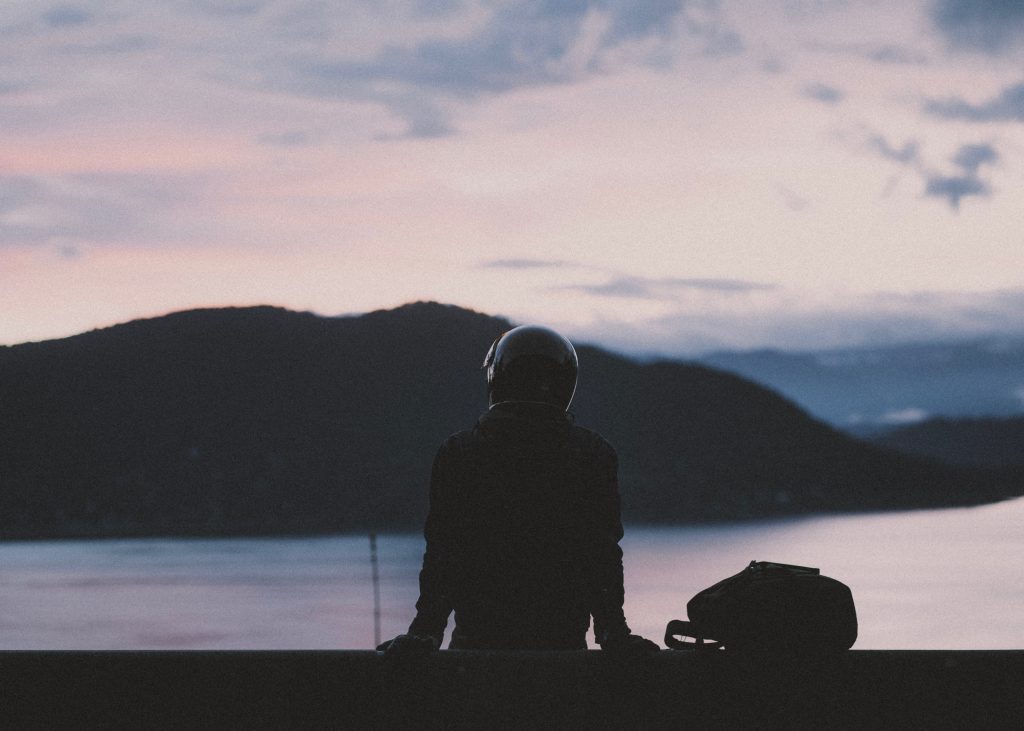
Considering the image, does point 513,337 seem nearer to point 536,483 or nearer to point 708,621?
point 536,483

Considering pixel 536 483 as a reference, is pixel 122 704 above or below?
below

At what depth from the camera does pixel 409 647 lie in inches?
120

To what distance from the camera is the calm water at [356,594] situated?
72938mm

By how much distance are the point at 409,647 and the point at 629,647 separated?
1.81 feet

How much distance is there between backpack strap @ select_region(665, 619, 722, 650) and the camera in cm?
319

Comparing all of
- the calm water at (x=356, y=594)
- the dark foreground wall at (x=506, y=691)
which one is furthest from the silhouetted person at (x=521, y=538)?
the calm water at (x=356, y=594)

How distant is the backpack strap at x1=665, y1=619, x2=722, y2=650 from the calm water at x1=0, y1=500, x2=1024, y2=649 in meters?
55.1

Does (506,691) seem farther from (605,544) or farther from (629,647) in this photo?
(605,544)

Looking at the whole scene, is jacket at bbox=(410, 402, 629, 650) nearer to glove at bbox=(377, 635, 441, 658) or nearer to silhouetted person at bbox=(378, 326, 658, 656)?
silhouetted person at bbox=(378, 326, 658, 656)

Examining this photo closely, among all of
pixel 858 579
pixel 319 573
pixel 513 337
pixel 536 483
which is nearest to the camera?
pixel 536 483

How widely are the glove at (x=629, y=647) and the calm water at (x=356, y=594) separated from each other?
55.2m

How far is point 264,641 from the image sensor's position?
6825 centimetres

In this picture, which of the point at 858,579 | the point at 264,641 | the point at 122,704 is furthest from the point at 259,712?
the point at 858,579

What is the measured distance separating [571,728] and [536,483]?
90cm
